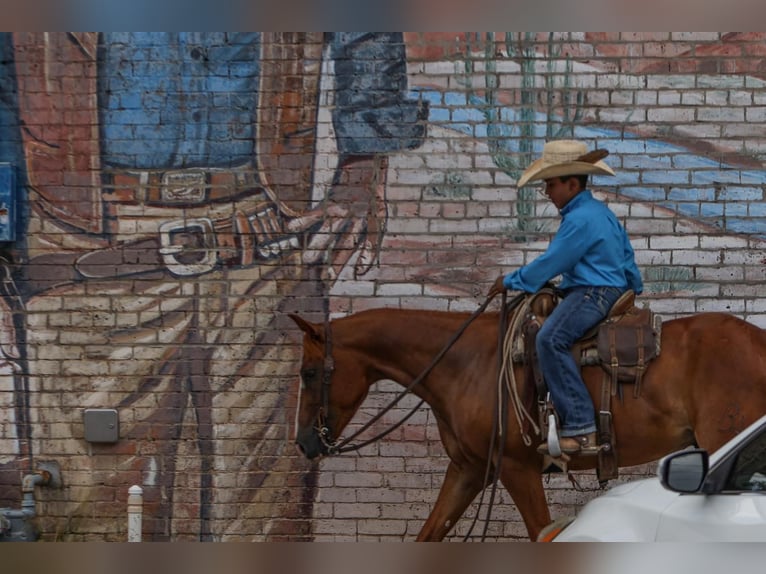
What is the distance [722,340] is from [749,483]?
2375mm

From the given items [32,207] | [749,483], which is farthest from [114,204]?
[749,483]

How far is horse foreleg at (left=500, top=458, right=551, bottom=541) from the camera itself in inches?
269

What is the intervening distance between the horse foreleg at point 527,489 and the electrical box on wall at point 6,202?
3779mm

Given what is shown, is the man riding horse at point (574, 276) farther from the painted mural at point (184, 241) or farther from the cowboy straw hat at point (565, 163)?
the painted mural at point (184, 241)

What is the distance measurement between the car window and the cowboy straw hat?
9.12 ft

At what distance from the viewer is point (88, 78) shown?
344 inches

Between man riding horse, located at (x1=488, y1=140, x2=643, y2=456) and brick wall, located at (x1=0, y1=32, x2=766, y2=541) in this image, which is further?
brick wall, located at (x1=0, y1=32, x2=766, y2=541)

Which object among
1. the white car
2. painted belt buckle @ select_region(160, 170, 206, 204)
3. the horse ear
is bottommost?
the white car

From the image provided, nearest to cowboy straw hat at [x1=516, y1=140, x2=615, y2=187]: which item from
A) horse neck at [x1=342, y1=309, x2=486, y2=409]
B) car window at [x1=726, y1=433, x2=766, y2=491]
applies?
horse neck at [x1=342, y1=309, x2=486, y2=409]

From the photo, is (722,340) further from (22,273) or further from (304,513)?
(22,273)

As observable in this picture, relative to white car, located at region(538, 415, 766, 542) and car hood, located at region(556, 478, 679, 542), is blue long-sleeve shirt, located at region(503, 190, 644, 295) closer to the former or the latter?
car hood, located at region(556, 478, 679, 542)

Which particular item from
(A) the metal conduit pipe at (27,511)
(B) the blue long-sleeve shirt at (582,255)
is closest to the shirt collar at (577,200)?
(B) the blue long-sleeve shirt at (582,255)

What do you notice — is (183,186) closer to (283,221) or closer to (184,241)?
(184,241)

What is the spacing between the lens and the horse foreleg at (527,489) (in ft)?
22.4
